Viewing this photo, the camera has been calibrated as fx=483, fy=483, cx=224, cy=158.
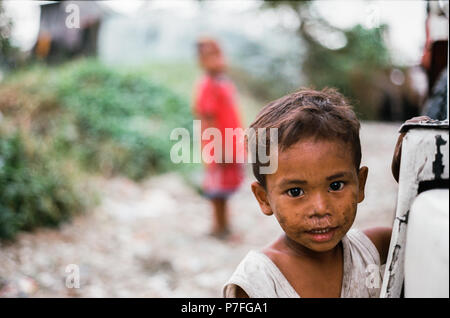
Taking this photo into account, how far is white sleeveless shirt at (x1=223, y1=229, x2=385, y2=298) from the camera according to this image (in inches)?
51.3

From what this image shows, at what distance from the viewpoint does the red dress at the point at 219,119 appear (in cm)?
427

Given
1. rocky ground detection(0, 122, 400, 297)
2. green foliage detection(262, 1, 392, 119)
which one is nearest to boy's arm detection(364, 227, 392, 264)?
rocky ground detection(0, 122, 400, 297)

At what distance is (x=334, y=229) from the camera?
4.15ft

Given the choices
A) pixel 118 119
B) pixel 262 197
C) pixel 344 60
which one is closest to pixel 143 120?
pixel 118 119

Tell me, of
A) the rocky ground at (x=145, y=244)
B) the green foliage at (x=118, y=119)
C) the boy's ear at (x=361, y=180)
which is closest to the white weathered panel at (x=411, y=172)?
the boy's ear at (x=361, y=180)

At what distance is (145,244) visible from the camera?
13.9 feet

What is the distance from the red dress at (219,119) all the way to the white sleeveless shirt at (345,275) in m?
2.93

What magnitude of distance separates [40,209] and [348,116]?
123 inches

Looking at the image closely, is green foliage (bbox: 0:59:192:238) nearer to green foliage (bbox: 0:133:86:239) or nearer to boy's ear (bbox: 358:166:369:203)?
green foliage (bbox: 0:133:86:239)

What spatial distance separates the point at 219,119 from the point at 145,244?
1.28 meters

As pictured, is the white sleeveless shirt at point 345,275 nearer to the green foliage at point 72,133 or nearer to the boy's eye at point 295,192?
the boy's eye at point 295,192

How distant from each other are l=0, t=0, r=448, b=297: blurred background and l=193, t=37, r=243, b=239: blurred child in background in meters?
0.53

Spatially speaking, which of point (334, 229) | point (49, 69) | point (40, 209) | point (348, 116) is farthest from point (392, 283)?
point (49, 69)

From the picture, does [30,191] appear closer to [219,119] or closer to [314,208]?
[219,119]
